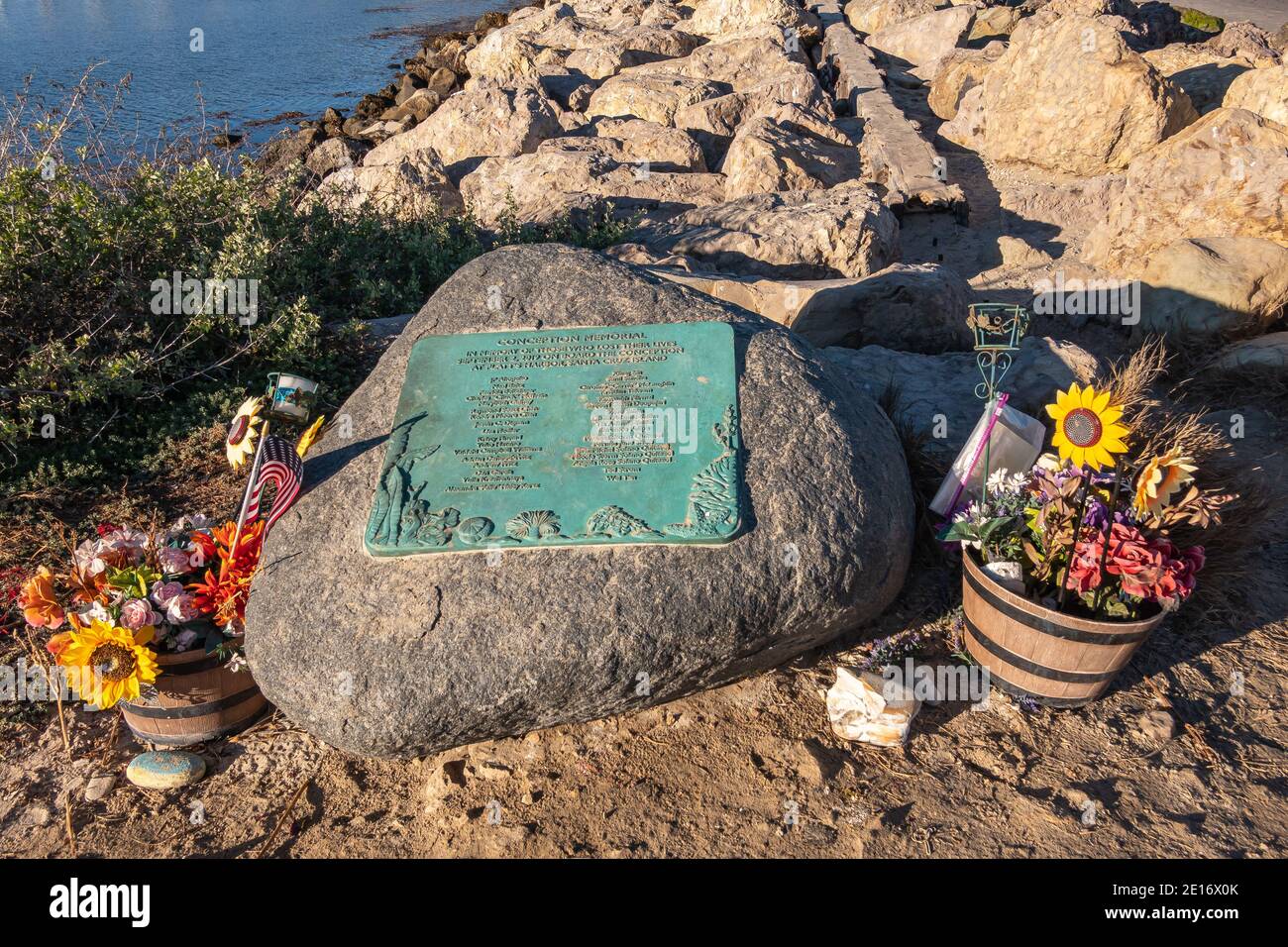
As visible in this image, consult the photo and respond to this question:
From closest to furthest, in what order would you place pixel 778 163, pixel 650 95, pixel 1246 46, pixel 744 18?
pixel 778 163 → pixel 1246 46 → pixel 650 95 → pixel 744 18

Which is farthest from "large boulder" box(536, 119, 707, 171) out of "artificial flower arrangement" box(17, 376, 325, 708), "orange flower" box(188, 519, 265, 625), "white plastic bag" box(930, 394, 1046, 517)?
"orange flower" box(188, 519, 265, 625)

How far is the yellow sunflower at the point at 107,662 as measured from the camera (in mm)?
3332

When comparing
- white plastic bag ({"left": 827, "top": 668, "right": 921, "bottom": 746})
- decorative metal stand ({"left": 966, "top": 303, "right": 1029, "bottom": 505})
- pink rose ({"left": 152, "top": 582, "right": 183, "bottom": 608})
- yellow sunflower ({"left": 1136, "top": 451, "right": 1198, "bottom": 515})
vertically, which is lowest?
white plastic bag ({"left": 827, "top": 668, "right": 921, "bottom": 746})

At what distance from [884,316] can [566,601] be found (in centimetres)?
364

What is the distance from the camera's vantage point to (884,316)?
5891 mm

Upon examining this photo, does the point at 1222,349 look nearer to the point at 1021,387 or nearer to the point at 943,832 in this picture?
the point at 1021,387

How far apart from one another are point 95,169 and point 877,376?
6.68m

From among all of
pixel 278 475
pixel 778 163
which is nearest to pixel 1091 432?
pixel 278 475

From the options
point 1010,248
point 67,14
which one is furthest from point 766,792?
point 67,14

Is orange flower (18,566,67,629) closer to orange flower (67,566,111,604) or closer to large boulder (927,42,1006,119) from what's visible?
orange flower (67,566,111,604)

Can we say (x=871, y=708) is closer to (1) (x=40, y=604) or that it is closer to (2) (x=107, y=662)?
(2) (x=107, y=662)

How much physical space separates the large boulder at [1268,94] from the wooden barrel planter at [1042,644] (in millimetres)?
6520

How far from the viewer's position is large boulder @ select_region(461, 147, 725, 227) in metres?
8.58

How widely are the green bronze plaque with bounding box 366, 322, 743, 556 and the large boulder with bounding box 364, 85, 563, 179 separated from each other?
7.62 metres
